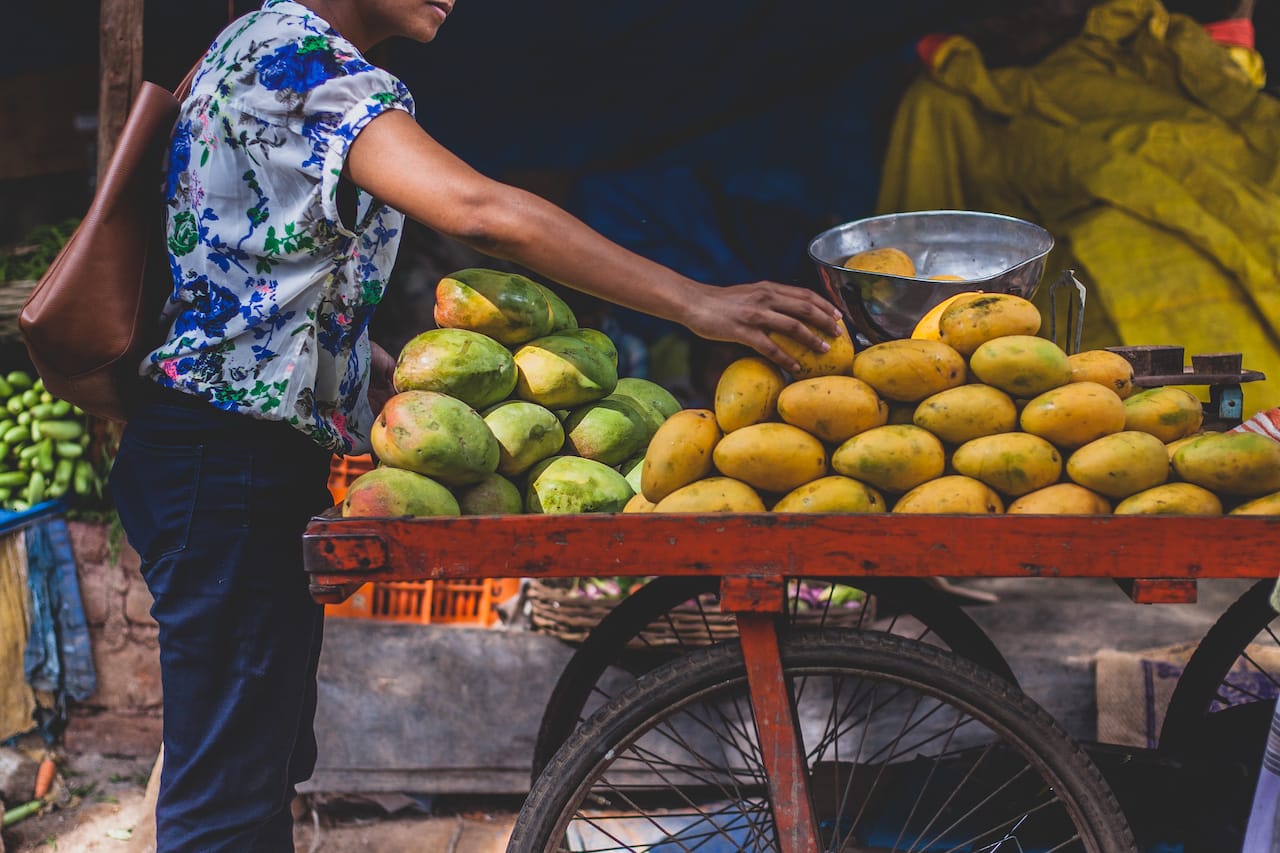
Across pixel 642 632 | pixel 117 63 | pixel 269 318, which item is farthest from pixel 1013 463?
pixel 117 63

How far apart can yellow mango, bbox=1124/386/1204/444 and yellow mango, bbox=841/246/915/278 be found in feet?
1.72

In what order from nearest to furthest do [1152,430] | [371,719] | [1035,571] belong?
1. [1035,571]
2. [1152,430]
3. [371,719]

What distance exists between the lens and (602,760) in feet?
5.49

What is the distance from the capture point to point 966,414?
172 centimetres

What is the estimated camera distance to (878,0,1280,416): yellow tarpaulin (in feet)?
11.4

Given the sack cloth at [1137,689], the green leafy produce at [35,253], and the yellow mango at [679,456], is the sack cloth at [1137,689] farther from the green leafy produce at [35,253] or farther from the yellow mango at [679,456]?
the green leafy produce at [35,253]

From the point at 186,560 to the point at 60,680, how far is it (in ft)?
7.22

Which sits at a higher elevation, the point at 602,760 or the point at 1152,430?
the point at 1152,430

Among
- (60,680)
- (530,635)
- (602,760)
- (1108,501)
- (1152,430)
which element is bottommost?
(60,680)

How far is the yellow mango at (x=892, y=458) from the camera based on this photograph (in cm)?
167

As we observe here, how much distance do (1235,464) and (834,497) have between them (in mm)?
607

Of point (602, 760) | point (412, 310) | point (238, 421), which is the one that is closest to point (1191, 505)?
point (602, 760)

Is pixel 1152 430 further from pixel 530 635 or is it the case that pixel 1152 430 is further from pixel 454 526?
pixel 530 635

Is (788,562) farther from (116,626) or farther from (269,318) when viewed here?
(116,626)
